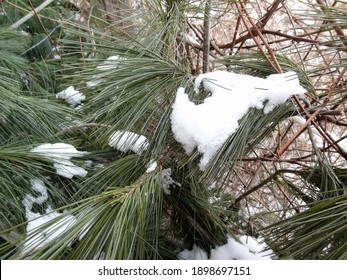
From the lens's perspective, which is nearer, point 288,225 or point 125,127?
point 288,225

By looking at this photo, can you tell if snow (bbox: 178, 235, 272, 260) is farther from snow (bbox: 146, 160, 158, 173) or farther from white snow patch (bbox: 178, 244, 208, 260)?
snow (bbox: 146, 160, 158, 173)

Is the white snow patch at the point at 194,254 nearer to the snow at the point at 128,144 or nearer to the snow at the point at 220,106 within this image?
the snow at the point at 128,144

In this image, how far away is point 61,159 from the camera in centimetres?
70

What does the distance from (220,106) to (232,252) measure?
378mm

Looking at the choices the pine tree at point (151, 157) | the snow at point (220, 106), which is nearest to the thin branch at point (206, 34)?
the pine tree at point (151, 157)

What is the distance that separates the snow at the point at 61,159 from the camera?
701mm

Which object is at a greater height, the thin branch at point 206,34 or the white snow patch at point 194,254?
the thin branch at point 206,34

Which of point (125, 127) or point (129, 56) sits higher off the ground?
point (129, 56)

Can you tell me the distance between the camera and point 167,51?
0.65 meters

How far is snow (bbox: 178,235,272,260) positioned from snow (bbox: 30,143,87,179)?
28 centimetres

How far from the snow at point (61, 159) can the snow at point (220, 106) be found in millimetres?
285

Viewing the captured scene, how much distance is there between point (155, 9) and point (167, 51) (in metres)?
0.11
